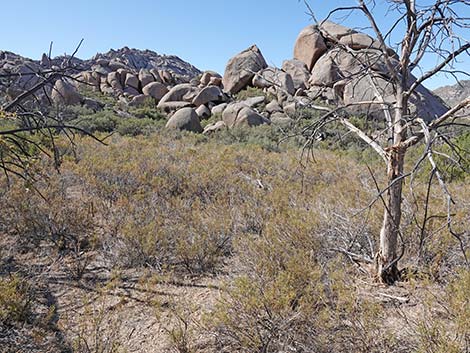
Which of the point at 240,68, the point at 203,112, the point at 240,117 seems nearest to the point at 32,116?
the point at 240,117

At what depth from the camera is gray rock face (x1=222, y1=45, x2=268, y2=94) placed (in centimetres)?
2284

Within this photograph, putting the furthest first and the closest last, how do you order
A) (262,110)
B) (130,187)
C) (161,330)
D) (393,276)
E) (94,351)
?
(262,110) < (130,187) < (393,276) < (161,330) < (94,351)

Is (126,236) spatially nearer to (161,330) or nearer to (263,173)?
(161,330)

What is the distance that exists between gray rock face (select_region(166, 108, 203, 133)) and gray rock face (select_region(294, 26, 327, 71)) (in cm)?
1071

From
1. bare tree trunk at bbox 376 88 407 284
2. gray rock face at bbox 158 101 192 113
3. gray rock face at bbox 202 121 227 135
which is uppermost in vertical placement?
gray rock face at bbox 158 101 192 113

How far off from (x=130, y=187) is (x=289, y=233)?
10.3 ft

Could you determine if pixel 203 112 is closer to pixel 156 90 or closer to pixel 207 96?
pixel 207 96

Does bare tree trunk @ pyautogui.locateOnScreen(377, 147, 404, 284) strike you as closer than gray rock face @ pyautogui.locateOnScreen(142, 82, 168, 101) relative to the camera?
Yes

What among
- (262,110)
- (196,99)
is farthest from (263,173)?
(196,99)

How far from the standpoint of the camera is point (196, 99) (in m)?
21.0

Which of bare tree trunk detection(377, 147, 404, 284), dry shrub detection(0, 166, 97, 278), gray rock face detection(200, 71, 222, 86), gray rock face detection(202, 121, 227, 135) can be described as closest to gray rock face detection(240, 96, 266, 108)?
gray rock face detection(202, 121, 227, 135)

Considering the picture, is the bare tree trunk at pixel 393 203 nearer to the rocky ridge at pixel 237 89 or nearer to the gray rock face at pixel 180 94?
the rocky ridge at pixel 237 89

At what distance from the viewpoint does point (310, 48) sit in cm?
2267

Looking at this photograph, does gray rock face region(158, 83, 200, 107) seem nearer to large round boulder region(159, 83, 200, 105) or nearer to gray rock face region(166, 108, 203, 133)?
large round boulder region(159, 83, 200, 105)
